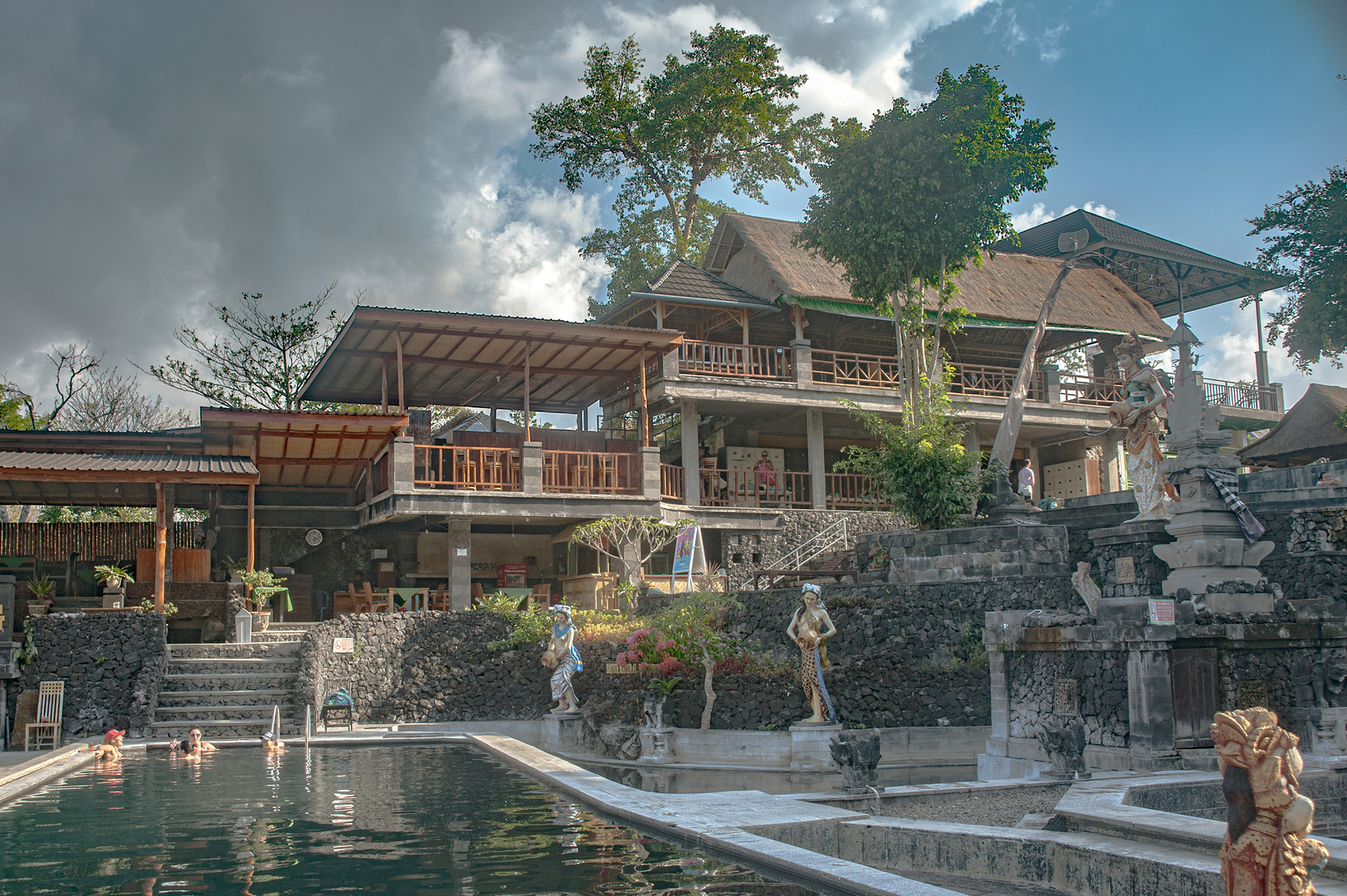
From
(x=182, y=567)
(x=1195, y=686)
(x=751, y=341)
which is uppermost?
(x=751, y=341)

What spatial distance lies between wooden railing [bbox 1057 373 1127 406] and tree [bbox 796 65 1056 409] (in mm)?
7070

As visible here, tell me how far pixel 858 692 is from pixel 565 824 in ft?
22.2

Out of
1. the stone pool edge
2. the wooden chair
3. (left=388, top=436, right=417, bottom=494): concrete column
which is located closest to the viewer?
the stone pool edge

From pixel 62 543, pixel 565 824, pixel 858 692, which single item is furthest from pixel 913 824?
pixel 62 543

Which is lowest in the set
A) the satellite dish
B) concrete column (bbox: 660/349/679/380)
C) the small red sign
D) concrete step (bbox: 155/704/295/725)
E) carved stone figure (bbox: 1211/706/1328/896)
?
concrete step (bbox: 155/704/295/725)

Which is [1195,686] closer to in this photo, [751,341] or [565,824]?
[565,824]

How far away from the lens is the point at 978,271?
2600cm

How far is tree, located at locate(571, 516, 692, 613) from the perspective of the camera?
58.9 feet

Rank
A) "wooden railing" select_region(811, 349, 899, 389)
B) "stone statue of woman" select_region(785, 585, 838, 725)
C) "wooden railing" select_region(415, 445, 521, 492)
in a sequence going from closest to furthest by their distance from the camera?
"stone statue of woman" select_region(785, 585, 838, 725) < "wooden railing" select_region(415, 445, 521, 492) < "wooden railing" select_region(811, 349, 899, 389)

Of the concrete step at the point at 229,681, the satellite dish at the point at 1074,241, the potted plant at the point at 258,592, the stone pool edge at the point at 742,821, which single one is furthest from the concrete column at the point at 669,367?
the stone pool edge at the point at 742,821

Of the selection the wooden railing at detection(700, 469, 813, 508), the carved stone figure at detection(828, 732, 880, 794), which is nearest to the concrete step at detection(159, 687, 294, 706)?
the carved stone figure at detection(828, 732, 880, 794)

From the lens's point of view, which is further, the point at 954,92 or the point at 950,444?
the point at 954,92

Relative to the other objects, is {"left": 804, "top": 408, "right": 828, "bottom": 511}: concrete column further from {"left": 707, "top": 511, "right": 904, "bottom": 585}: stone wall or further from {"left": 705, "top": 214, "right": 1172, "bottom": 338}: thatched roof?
{"left": 705, "top": 214, "right": 1172, "bottom": 338}: thatched roof

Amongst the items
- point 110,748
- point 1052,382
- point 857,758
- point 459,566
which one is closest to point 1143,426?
point 857,758
